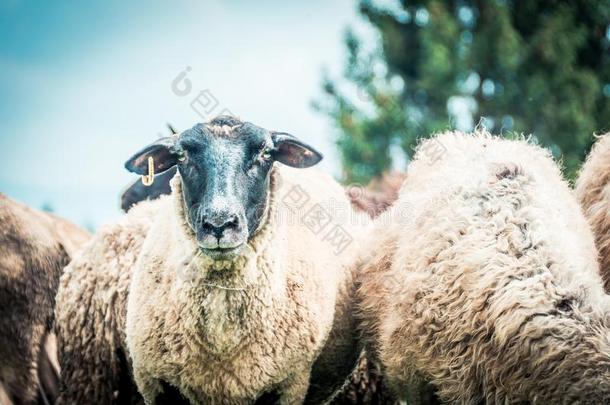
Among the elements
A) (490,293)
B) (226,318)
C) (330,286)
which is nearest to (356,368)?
(330,286)

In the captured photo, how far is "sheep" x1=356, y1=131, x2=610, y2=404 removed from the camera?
11.0ft

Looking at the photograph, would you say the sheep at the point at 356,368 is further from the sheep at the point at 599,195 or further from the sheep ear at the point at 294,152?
the sheep at the point at 599,195

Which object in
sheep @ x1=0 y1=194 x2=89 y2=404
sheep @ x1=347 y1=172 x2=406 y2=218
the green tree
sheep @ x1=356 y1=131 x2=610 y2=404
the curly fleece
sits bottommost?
sheep @ x1=0 y1=194 x2=89 y2=404

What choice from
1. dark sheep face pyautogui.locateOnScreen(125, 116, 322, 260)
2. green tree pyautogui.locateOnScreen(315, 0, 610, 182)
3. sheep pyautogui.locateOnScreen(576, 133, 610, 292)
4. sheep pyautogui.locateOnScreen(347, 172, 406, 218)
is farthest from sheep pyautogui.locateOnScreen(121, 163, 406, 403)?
green tree pyautogui.locateOnScreen(315, 0, 610, 182)

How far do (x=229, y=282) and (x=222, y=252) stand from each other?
382mm

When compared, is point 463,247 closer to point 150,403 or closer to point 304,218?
point 304,218

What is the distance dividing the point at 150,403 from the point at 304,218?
68.4 inches

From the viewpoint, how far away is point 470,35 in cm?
1780

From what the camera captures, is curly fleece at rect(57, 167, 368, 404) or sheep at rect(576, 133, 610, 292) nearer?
curly fleece at rect(57, 167, 368, 404)

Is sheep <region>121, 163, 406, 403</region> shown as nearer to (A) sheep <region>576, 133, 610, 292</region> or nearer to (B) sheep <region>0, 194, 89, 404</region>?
(B) sheep <region>0, 194, 89, 404</region>

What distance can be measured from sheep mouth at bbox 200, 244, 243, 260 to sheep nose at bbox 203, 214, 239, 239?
0.12 meters

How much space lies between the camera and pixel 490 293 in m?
3.70

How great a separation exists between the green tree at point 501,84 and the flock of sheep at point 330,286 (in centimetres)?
1089

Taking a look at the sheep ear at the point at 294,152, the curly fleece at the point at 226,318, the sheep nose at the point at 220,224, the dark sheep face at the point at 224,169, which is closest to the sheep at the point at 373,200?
the curly fleece at the point at 226,318
